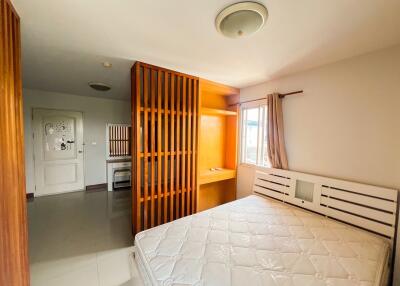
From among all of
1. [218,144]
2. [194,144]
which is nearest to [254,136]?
[218,144]

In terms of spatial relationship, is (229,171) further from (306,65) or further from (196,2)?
(196,2)

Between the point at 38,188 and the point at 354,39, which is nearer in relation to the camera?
the point at 354,39

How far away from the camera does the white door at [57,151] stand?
3.96 m

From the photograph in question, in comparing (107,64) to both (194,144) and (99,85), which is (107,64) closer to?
(99,85)

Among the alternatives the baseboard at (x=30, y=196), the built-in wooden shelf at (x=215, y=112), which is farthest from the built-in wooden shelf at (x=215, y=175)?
the baseboard at (x=30, y=196)

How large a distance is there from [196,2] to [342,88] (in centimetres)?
202

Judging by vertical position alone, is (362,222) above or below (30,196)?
above

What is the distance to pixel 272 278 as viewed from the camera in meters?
1.18

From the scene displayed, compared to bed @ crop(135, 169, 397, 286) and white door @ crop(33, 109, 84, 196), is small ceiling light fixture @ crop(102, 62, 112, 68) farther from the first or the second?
white door @ crop(33, 109, 84, 196)

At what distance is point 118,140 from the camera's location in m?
5.01

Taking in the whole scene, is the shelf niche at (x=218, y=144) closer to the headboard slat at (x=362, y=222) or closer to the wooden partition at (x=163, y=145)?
the wooden partition at (x=163, y=145)

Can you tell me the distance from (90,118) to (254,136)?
4.23m

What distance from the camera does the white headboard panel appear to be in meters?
1.71

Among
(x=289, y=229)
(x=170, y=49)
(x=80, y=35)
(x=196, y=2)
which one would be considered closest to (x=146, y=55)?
(x=170, y=49)
